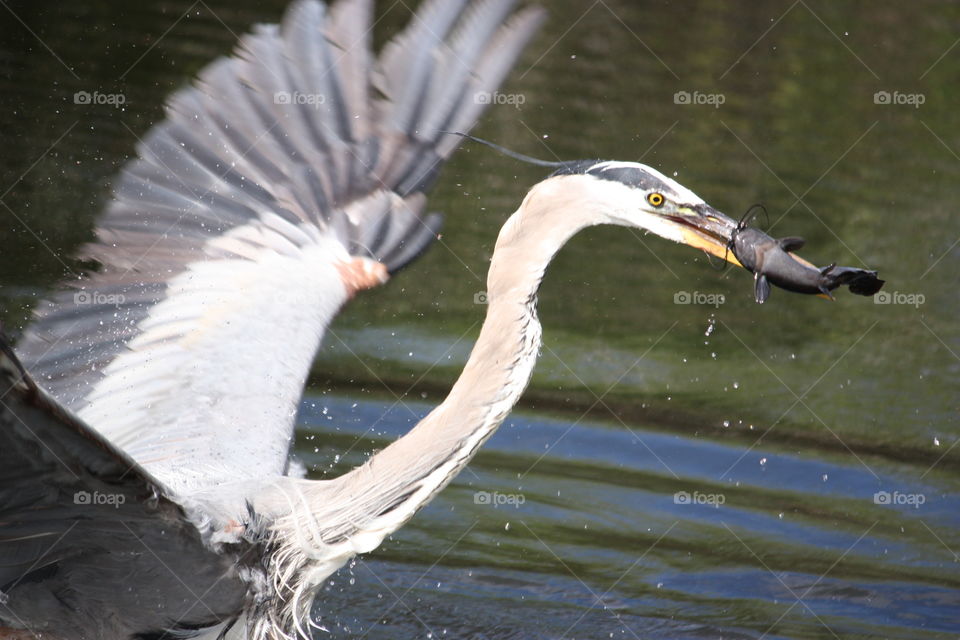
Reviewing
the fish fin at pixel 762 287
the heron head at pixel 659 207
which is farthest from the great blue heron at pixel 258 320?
the fish fin at pixel 762 287

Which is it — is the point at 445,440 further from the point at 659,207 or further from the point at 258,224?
the point at 258,224

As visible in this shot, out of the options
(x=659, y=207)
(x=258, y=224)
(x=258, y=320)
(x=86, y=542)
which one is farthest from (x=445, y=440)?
(x=258, y=224)

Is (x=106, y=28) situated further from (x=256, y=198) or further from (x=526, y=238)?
(x=526, y=238)

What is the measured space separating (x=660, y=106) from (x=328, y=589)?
628 cm

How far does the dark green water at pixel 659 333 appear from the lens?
5074 millimetres

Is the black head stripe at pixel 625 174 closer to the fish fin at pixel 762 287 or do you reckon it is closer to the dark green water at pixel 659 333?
the fish fin at pixel 762 287

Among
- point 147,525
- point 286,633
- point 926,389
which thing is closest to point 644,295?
point 926,389

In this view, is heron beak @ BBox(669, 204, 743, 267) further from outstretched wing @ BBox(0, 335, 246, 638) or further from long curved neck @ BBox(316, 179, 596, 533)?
outstretched wing @ BBox(0, 335, 246, 638)

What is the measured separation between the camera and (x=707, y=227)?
3449 mm

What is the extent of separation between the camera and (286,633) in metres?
4.04

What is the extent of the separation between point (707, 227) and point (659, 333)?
147 inches

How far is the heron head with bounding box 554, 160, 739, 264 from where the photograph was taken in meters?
3.43

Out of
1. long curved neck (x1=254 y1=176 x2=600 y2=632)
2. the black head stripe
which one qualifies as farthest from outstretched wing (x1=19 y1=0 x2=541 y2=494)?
the black head stripe

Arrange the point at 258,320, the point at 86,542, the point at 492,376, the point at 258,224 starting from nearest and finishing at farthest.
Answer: the point at 86,542, the point at 492,376, the point at 258,320, the point at 258,224
